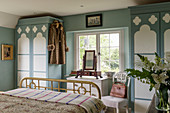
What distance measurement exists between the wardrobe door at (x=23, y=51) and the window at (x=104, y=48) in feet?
4.47

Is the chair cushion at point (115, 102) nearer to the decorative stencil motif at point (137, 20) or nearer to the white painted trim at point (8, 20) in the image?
the decorative stencil motif at point (137, 20)

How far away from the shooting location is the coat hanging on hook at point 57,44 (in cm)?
439

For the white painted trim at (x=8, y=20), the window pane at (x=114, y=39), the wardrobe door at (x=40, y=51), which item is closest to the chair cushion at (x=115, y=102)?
the window pane at (x=114, y=39)

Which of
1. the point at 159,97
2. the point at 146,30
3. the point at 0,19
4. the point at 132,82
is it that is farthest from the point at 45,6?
the point at 159,97

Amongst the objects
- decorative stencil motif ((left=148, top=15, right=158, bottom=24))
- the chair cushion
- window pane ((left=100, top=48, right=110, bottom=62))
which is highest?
decorative stencil motif ((left=148, top=15, right=158, bottom=24))

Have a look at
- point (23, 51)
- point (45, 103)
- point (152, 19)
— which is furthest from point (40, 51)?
point (152, 19)

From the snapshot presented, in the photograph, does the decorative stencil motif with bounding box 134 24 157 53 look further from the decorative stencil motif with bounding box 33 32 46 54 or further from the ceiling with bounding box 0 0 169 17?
the decorative stencil motif with bounding box 33 32 46 54

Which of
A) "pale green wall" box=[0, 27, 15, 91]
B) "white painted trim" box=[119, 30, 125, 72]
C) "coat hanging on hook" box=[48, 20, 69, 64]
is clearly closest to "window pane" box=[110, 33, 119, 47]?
"white painted trim" box=[119, 30, 125, 72]

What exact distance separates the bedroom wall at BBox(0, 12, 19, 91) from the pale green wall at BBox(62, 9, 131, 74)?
4.77ft

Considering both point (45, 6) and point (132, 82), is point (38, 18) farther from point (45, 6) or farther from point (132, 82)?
point (132, 82)

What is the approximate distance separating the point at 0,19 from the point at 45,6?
4.51 ft

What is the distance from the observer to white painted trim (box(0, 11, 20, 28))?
437 cm

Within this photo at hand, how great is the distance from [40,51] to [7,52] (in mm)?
958

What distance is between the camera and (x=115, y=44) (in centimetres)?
439
